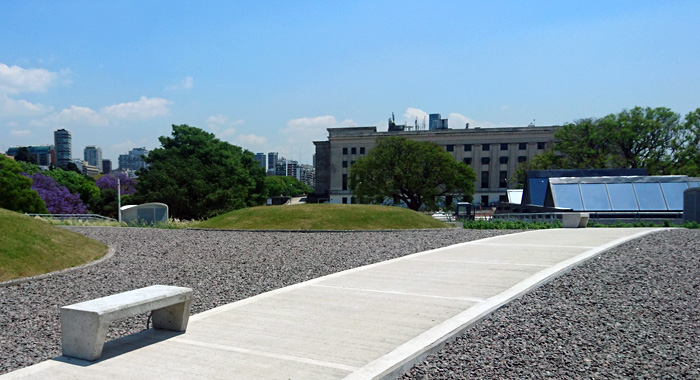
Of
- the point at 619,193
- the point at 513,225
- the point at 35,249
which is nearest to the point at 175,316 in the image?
the point at 35,249

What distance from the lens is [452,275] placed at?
9805 millimetres

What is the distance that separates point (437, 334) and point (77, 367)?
12.1ft

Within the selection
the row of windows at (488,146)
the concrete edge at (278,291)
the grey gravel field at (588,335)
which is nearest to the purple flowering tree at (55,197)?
the concrete edge at (278,291)

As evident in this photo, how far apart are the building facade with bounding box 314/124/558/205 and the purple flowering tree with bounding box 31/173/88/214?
45.4m

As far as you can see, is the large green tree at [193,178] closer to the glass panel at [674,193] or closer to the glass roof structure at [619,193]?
the glass roof structure at [619,193]

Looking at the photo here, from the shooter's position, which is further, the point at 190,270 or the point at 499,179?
the point at 499,179

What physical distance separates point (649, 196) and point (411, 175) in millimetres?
23741

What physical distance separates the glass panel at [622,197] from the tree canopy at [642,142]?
1914 cm

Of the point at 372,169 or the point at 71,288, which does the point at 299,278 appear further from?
the point at 372,169

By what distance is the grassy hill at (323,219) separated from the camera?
21828mm

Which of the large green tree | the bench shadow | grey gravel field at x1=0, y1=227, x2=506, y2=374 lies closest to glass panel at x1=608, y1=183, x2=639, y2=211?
grey gravel field at x1=0, y1=227, x2=506, y2=374

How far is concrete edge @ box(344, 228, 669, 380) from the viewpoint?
466 centimetres

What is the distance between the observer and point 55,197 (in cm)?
5816

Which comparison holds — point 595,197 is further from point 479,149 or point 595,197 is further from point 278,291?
point 479,149
